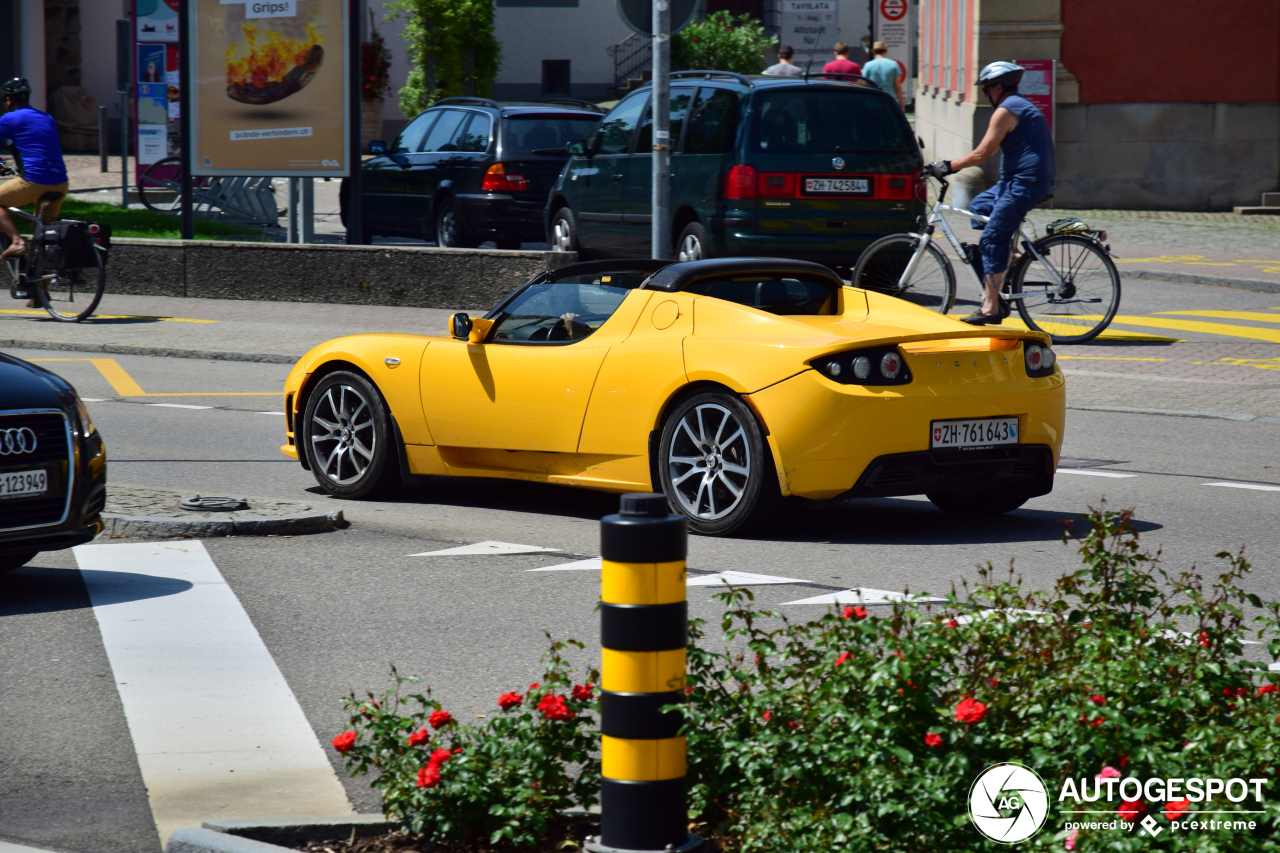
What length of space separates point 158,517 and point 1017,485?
3852 mm

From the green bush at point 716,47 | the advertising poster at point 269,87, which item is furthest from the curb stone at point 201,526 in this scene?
the green bush at point 716,47

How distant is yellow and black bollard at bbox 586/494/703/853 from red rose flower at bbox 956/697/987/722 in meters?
0.57

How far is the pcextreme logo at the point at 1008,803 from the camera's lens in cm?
350

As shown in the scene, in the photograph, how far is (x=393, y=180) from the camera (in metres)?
21.1

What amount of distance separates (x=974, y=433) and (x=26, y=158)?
1198cm

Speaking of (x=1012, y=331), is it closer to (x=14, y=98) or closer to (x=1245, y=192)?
(x=14, y=98)

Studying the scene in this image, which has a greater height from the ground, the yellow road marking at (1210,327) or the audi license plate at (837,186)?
the audi license plate at (837,186)

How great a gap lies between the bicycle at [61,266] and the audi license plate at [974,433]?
37.2 ft

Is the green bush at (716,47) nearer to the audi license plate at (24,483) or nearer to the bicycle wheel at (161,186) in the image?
the bicycle wheel at (161,186)

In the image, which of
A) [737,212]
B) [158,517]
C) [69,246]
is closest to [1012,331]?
[158,517]

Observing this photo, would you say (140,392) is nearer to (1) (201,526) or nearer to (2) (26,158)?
(2) (26,158)

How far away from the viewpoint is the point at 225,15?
19.3m

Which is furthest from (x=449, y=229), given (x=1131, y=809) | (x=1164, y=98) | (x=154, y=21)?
(x=1131, y=809)

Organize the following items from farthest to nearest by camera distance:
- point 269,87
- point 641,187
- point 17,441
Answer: point 269,87
point 641,187
point 17,441
